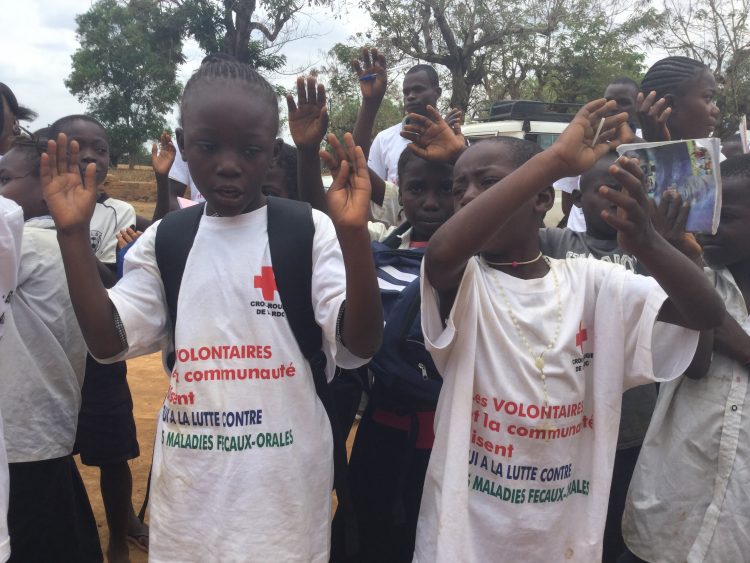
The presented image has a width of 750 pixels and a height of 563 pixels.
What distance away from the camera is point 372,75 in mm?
3105

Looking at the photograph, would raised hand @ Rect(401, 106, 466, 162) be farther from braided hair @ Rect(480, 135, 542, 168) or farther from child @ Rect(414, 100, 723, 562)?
child @ Rect(414, 100, 723, 562)

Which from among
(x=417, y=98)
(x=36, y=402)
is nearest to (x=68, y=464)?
(x=36, y=402)

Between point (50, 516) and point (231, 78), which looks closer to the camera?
point (231, 78)

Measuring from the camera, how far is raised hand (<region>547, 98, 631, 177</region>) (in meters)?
1.58

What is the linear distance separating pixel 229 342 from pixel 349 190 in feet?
1.64

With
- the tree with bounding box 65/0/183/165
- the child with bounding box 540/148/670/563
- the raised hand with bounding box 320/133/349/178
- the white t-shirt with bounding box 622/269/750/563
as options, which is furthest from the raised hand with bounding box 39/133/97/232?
the tree with bounding box 65/0/183/165

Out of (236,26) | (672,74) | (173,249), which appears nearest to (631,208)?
(173,249)

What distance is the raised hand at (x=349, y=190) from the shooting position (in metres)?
1.59

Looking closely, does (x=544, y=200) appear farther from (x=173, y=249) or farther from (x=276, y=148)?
(x=173, y=249)

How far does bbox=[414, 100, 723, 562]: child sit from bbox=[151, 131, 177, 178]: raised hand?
168 centimetres

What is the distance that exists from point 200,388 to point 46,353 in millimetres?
1003

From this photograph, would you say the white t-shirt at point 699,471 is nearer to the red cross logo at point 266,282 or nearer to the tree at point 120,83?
the red cross logo at point 266,282

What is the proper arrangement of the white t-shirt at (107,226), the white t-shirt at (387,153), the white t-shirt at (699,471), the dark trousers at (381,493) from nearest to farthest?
1. the white t-shirt at (699,471)
2. the dark trousers at (381,493)
3. the white t-shirt at (107,226)
4. the white t-shirt at (387,153)

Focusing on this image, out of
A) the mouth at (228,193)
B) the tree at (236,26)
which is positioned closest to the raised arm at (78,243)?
the mouth at (228,193)
